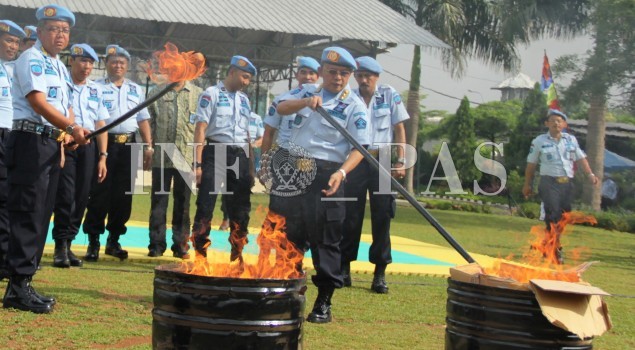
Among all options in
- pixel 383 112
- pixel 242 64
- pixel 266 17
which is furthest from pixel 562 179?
pixel 266 17

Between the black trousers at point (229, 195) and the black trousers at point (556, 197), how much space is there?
5330 millimetres

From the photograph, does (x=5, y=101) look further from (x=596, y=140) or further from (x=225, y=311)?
(x=596, y=140)

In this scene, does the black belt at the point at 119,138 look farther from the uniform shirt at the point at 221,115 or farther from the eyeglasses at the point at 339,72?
the eyeglasses at the point at 339,72

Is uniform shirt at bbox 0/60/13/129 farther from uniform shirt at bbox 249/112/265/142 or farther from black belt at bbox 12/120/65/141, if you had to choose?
uniform shirt at bbox 249/112/265/142

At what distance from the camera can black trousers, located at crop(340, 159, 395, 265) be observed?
8688mm

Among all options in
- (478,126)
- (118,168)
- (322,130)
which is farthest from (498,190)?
(322,130)

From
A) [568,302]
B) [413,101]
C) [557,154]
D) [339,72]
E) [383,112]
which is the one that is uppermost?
[413,101]

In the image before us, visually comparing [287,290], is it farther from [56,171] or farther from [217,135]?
[217,135]

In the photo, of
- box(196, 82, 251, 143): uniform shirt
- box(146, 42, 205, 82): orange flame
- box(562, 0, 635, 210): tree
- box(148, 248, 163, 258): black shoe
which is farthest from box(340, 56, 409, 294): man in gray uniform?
box(562, 0, 635, 210): tree

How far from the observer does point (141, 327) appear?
619cm

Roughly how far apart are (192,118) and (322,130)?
3.53 metres

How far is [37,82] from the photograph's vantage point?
6316mm

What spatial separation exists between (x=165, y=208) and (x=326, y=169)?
3.79 meters

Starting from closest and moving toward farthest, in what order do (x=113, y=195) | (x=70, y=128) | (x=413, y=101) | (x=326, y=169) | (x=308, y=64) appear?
(x=70, y=128) → (x=326, y=169) → (x=308, y=64) → (x=113, y=195) → (x=413, y=101)
